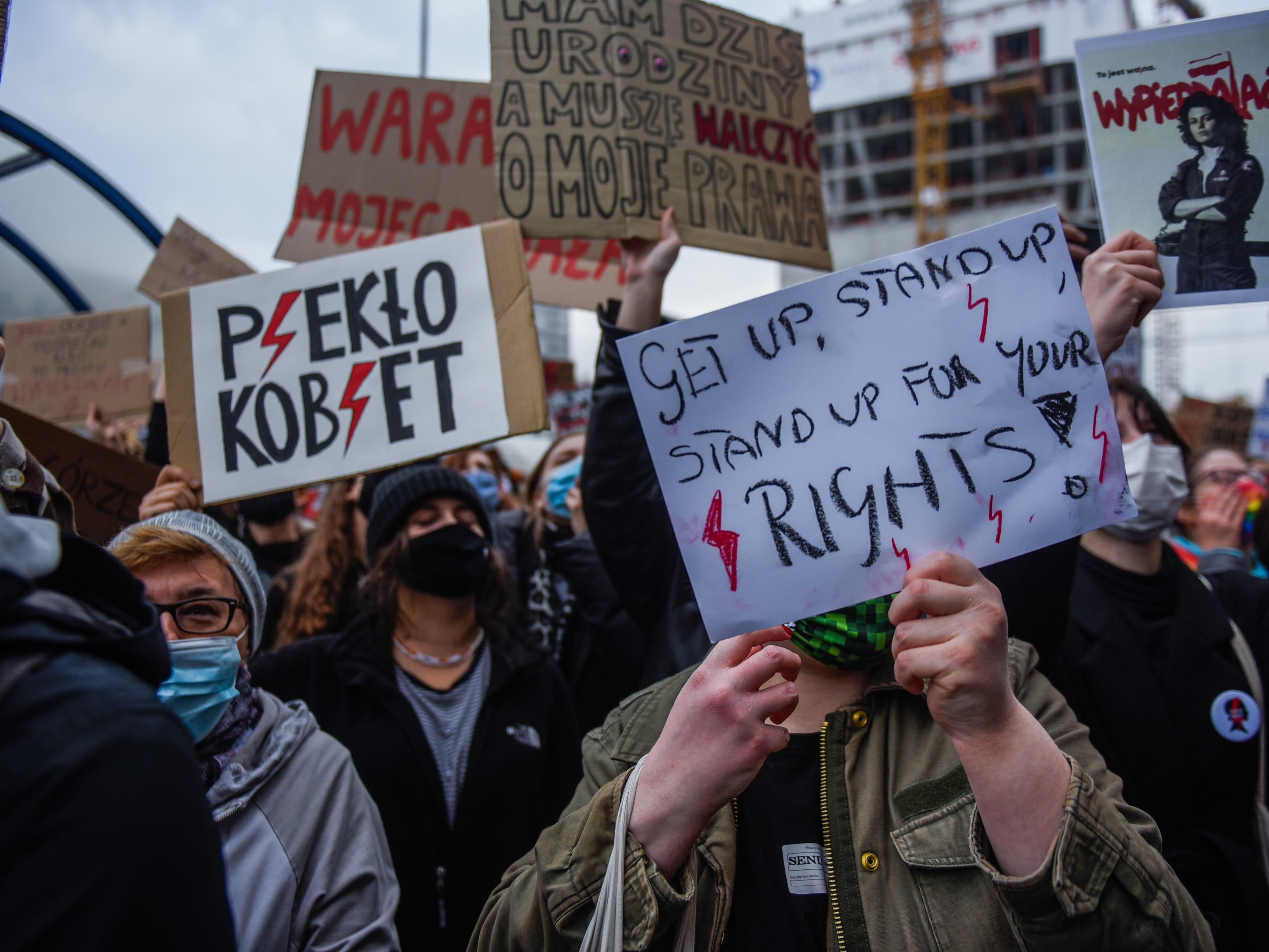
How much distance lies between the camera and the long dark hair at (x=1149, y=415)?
2.86 meters

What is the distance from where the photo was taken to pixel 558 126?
8.75ft

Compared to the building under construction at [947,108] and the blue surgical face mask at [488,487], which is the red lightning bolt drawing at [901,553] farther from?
the building under construction at [947,108]

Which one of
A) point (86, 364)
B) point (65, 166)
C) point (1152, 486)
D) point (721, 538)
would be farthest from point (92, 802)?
point (65, 166)

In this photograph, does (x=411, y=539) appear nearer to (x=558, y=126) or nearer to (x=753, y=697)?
(x=558, y=126)

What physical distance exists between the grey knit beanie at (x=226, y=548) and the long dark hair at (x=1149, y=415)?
2.57 m

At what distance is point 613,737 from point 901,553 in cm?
61

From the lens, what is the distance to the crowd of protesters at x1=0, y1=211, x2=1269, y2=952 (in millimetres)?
791

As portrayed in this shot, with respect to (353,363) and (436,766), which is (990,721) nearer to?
(436,766)

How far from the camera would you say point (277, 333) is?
2.50 m

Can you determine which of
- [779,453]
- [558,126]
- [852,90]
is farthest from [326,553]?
[852,90]

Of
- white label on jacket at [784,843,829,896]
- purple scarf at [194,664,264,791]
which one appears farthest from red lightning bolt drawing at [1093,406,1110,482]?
purple scarf at [194,664,264,791]

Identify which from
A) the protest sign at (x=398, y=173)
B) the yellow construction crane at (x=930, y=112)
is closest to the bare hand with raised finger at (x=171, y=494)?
the protest sign at (x=398, y=173)

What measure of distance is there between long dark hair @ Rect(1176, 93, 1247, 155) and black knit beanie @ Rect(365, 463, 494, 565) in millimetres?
2187

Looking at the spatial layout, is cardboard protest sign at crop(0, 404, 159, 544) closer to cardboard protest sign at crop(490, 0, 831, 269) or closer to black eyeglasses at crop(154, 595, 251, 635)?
black eyeglasses at crop(154, 595, 251, 635)
